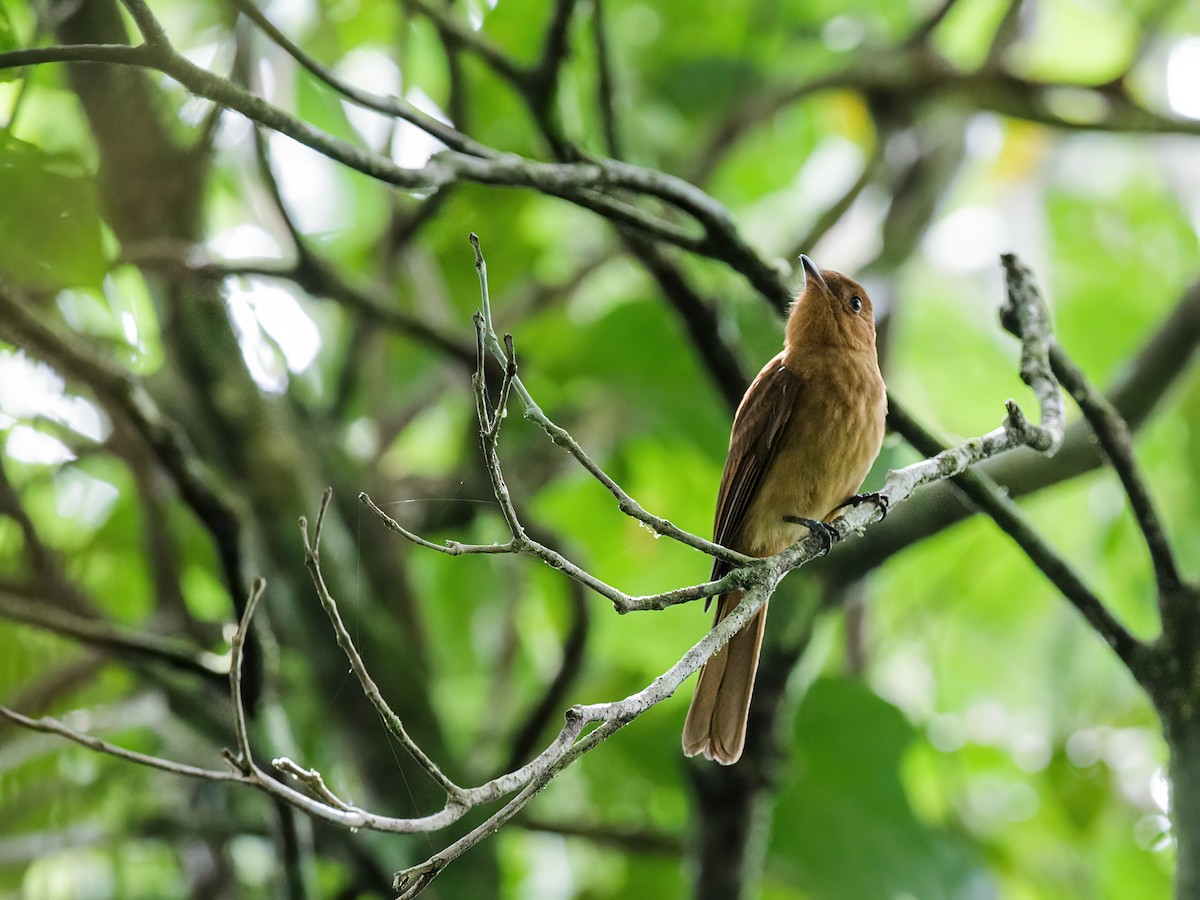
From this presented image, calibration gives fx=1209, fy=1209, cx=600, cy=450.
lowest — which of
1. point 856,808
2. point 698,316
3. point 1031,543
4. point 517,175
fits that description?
point 856,808

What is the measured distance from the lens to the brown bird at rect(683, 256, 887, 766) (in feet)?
6.84

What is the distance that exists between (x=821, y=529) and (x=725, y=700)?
0.34 metres

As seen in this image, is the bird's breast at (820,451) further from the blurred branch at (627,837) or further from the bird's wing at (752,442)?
the blurred branch at (627,837)

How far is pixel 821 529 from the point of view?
2.06m

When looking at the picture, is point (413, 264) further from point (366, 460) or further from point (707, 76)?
point (707, 76)

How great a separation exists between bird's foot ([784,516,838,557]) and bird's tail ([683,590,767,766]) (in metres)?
0.15

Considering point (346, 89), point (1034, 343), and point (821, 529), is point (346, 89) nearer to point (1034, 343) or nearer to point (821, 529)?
point (821, 529)

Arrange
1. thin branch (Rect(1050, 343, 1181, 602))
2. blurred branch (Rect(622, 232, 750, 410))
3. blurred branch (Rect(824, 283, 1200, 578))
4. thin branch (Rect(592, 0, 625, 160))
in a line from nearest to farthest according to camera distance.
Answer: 1. thin branch (Rect(1050, 343, 1181, 602))
2. blurred branch (Rect(824, 283, 1200, 578))
3. blurred branch (Rect(622, 232, 750, 410))
4. thin branch (Rect(592, 0, 625, 160))

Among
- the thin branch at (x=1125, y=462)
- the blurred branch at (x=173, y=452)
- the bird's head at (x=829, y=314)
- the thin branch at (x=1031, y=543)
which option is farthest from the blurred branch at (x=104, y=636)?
the thin branch at (x=1125, y=462)

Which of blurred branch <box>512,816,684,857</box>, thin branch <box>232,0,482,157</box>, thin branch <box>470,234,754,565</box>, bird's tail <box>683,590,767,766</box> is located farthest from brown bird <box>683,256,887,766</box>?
blurred branch <box>512,816,684,857</box>

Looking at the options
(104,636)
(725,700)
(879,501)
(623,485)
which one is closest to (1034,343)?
(879,501)

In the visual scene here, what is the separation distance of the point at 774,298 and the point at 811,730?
50.1 inches

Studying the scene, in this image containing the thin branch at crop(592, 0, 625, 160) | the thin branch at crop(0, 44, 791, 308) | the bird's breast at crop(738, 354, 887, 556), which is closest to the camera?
the thin branch at crop(0, 44, 791, 308)

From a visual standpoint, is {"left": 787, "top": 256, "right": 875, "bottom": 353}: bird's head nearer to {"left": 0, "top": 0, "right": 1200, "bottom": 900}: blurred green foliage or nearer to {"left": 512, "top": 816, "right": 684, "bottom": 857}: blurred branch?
{"left": 0, "top": 0, "right": 1200, "bottom": 900}: blurred green foliage
